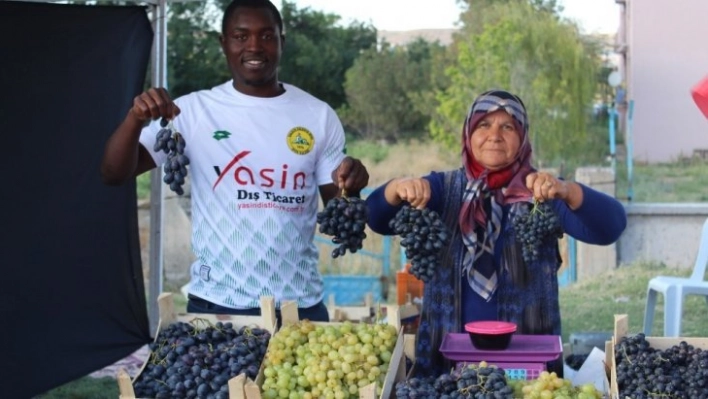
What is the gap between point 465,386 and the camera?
91.7 inches

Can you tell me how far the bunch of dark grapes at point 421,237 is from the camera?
2580mm

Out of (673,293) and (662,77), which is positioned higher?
(662,77)

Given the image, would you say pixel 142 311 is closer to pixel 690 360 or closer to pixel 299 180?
pixel 299 180

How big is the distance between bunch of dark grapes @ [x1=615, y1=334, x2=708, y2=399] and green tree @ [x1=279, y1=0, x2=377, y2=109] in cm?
1000

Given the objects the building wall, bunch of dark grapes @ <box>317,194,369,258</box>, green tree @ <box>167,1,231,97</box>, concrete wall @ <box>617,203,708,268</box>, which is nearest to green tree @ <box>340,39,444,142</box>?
green tree @ <box>167,1,231,97</box>

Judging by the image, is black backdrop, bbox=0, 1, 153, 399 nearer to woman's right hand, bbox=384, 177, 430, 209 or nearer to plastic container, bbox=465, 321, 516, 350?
woman's right hand, bbox=384, 177, 430, 209

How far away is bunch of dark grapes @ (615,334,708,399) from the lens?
2.37 meters

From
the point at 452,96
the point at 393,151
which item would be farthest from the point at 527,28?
the point at 393,151

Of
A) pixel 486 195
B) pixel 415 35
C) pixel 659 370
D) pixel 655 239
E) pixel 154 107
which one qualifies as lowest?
pixel 655 239

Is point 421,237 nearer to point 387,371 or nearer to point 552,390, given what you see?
point 387,371

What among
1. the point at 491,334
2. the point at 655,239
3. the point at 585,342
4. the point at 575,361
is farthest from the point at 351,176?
the point at 655,239

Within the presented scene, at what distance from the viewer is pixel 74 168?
362 cm

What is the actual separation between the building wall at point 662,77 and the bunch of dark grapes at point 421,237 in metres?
7.73

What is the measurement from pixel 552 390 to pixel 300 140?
1.05m
